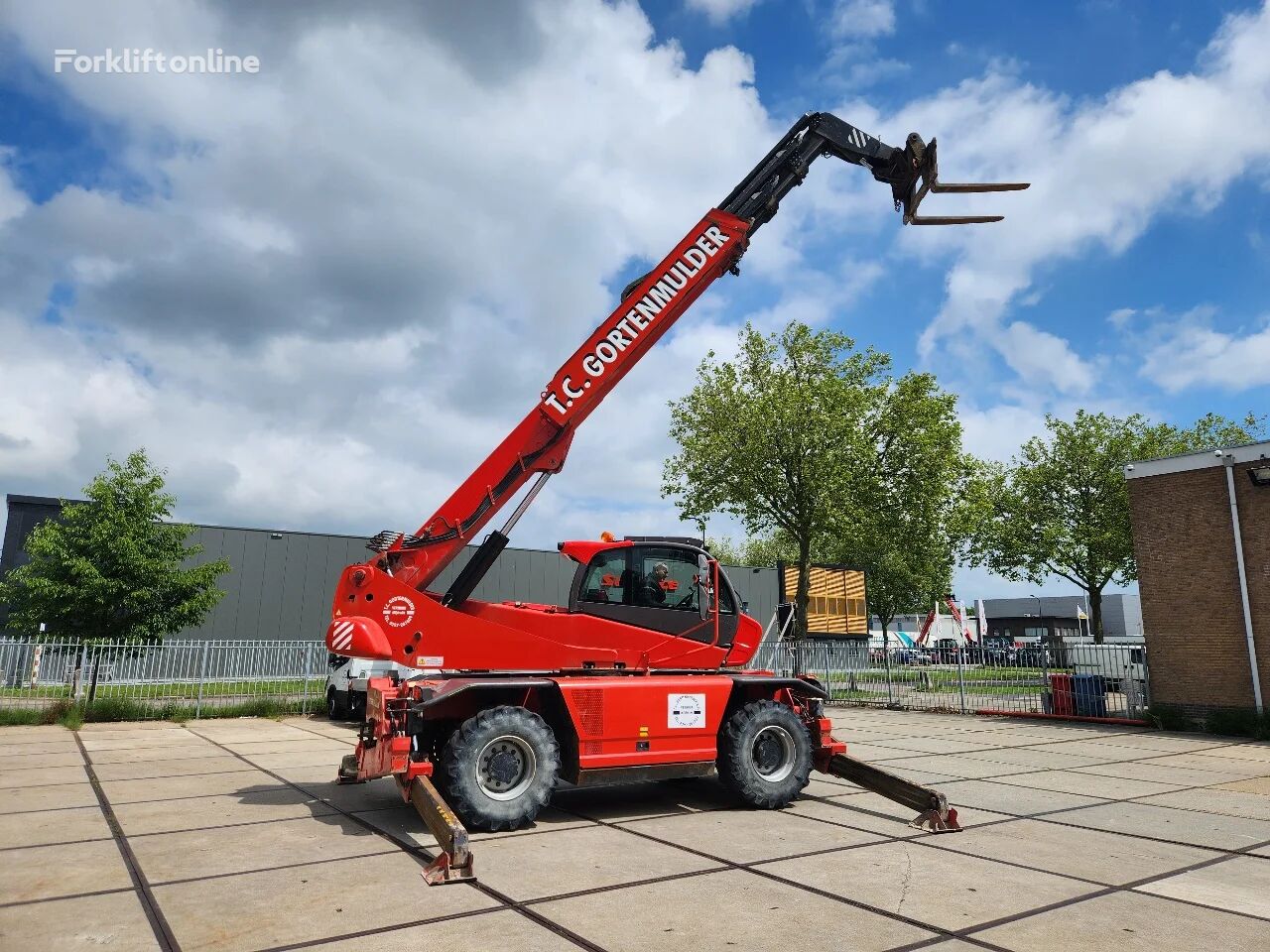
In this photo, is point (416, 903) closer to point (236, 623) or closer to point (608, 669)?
point (608, 669)

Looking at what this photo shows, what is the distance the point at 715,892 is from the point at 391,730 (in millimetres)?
3286

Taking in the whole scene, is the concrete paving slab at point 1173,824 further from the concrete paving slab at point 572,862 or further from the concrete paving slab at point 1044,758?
the concrete paving slab at point 572,862

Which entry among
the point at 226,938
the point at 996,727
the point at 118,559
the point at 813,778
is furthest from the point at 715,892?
the point at 118,559

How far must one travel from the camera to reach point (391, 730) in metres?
7.37

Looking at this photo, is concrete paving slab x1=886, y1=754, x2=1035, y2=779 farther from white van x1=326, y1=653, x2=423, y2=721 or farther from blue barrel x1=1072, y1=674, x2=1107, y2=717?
white van x1=326, y1=653, x2=423, y2=721

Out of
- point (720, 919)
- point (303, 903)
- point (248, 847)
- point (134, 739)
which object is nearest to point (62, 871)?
point (248, 847)

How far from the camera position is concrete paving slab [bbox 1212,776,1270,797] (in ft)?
31.7

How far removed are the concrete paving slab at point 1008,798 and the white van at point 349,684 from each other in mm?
10700

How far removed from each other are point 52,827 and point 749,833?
6.14 m

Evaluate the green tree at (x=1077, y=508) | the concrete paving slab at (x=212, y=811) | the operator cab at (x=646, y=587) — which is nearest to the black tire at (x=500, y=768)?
the operator cab at (x=646, y=587)

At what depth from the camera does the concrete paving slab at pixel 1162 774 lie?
34.3 ft

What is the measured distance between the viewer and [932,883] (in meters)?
5.80

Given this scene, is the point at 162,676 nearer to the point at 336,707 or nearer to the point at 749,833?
the point at 336,707

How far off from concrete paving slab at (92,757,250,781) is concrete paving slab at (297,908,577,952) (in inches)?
272
